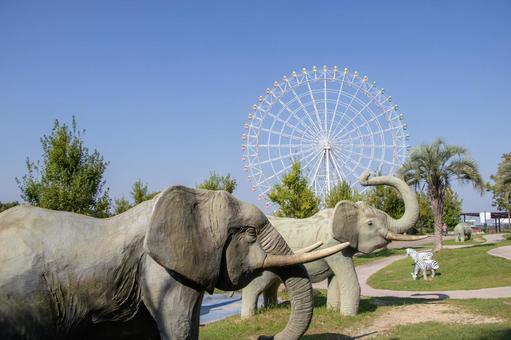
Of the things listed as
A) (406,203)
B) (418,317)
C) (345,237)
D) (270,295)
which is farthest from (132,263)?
(270,295)

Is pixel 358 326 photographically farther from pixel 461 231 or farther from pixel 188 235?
pixel 461 231

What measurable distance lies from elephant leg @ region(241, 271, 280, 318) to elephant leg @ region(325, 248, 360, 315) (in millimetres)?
1191

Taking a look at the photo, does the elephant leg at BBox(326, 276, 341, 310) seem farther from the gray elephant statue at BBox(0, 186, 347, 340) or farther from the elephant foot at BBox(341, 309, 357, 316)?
the gray elephant statue at BBox(0, 186, 347, 340)

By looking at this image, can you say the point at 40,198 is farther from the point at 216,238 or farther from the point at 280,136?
the point at 280,136

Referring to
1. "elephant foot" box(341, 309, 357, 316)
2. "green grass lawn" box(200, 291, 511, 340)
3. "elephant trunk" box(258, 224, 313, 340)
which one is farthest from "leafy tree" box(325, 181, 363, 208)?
"elephant trunk" box(258, 224, 313, 340)

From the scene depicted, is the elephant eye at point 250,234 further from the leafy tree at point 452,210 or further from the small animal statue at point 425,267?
the leafy tree at point 452,210

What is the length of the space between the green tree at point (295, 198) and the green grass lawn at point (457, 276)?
5254 mm

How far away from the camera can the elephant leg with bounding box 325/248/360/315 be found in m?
10.2

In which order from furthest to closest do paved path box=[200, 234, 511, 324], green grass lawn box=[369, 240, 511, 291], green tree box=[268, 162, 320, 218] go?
green tree box=[268, 162, 320, 218]
green grass lawn box=[369, 240, 511, 291]
paved path box=[200, 234, 511, 324]

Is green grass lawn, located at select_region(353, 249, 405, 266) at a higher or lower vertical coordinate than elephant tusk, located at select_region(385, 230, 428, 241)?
lower

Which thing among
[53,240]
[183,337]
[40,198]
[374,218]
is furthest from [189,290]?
[40,198]

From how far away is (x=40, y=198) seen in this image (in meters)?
14.1

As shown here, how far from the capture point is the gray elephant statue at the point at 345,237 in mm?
10219

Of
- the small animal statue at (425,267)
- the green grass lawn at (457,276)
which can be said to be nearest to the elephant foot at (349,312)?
the green grass lawn at (457,276)
